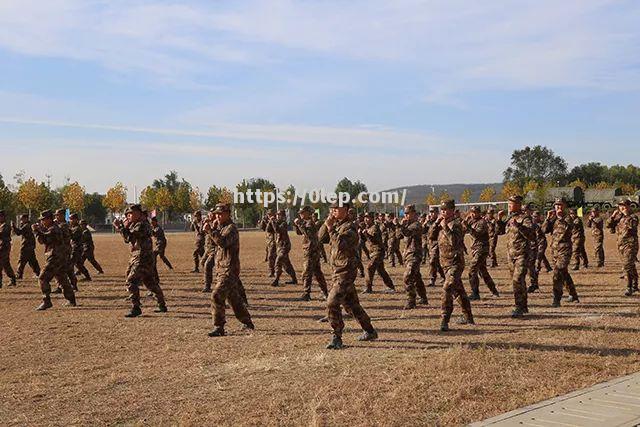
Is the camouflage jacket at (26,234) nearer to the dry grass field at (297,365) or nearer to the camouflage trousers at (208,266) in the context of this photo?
the dry grass field at (297,365)

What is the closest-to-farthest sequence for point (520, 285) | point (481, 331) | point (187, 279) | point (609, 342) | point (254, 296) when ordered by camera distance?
1. point (609, 342)
2. point (481, 331)
3. point (520, 285)
4. point (254, 296)
5. point (187, 279)

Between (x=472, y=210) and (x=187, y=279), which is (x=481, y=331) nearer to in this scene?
(x=472, y=210)

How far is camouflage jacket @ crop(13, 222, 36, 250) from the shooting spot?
668 inches

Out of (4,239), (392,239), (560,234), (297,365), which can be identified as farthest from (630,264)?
(4,239)

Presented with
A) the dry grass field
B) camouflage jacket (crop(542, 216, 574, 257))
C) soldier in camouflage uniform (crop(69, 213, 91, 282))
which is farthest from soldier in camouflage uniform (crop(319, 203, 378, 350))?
soldier in camouflage uniform (crop(69, 213, 91, 282))

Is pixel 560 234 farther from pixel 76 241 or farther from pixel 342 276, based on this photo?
pixel 76 241

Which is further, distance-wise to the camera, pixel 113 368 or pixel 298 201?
pixel 298 201

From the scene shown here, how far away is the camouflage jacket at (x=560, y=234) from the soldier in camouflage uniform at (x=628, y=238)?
1923 millimetres

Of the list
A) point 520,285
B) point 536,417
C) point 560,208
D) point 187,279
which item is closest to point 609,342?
point 520,285

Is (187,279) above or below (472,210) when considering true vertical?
below

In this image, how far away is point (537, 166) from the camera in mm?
129875

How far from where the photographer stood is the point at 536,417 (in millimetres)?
5977

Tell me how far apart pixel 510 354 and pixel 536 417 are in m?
2.59

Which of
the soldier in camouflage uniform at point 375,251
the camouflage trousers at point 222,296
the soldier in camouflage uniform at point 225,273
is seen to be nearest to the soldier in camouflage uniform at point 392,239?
the soldier in camouflage uniform at point 375,251
